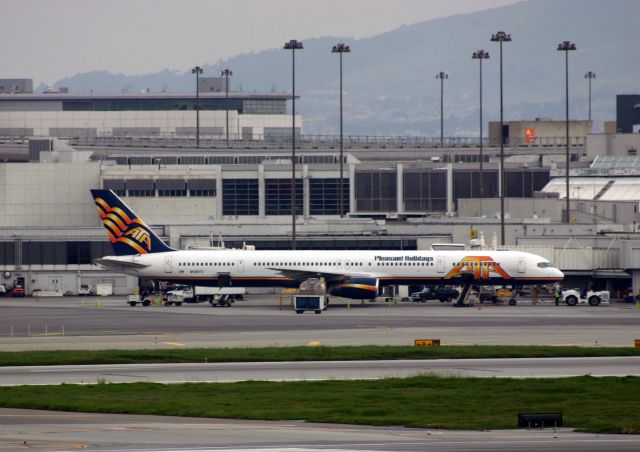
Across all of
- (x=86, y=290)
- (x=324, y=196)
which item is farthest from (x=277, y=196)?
(x=86, y=290)

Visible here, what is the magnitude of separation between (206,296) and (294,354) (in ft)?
149

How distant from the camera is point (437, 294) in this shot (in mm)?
102875

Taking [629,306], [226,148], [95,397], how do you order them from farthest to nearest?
[226,148], [629,306], [95,397]

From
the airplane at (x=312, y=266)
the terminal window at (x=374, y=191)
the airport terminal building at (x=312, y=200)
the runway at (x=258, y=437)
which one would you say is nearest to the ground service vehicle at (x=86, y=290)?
the airport terminal building at (x=312, y=200)

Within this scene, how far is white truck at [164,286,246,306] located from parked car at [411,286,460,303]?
48.4 feet

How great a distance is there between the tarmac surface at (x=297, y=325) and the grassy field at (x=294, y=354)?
14.2 feet

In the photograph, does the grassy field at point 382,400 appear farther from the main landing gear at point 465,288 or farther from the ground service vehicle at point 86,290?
the ground service vehicle at point 86,290

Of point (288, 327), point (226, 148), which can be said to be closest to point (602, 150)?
point (226, 148)

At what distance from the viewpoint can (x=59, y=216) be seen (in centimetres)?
14062

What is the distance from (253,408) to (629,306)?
59.5 metres

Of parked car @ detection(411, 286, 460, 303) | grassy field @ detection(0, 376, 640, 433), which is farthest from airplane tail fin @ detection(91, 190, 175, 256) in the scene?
grassy field @ detection(0, 376, 640, 433)

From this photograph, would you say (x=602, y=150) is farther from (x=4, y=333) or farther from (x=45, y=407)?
(x=45, y=407)

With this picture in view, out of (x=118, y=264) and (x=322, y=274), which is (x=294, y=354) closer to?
(x=322, y=274)

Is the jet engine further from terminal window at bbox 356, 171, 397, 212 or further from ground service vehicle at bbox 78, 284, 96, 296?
terminal window at bbox 356, 171, 397, 212
